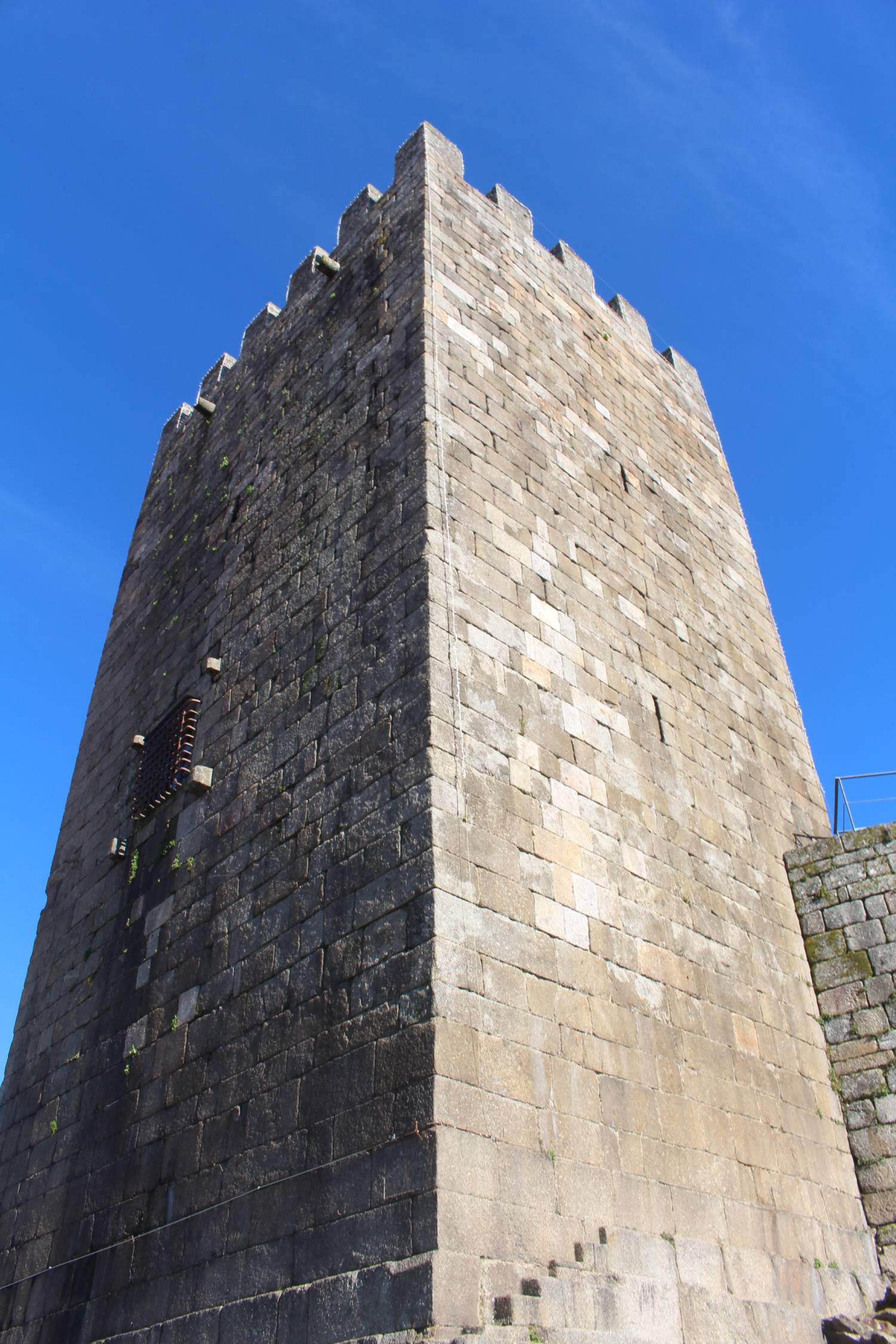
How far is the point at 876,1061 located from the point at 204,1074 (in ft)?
13.4

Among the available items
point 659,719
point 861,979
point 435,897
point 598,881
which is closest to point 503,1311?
point 435,897

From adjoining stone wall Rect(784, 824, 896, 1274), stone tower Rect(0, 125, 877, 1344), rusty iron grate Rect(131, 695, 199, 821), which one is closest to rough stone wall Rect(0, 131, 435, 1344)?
stone tower Rect(0, 125, 877, 1344)

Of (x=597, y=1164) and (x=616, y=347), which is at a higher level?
(x=616, y=347)

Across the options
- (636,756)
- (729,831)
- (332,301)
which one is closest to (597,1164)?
(636,756)

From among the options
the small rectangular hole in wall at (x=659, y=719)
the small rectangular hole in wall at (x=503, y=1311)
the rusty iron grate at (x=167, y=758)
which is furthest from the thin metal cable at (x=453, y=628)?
the rusty iron grate at (x=167, y=758)

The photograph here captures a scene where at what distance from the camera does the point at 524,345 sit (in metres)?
7.66

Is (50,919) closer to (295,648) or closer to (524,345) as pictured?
(295,648)

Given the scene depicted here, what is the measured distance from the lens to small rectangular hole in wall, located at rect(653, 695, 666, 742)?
6621 mm

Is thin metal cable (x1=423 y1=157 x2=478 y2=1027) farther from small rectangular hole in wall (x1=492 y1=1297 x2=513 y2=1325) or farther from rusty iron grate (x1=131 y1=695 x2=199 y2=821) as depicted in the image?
rusty iron grate (x1=131 y1=695 x2=199 y2=821)

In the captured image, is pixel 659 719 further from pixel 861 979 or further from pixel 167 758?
pixel 167 758

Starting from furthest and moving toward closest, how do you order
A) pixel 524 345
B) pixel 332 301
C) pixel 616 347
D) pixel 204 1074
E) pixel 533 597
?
pixel 616 347 < pixel 332 301 < pixel 524 345 < pixel 533 597 < pixel 204 1074

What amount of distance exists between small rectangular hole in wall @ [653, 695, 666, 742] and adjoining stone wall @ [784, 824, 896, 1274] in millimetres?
1569

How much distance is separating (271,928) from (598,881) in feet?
5.55

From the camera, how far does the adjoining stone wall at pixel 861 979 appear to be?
6203 mm
